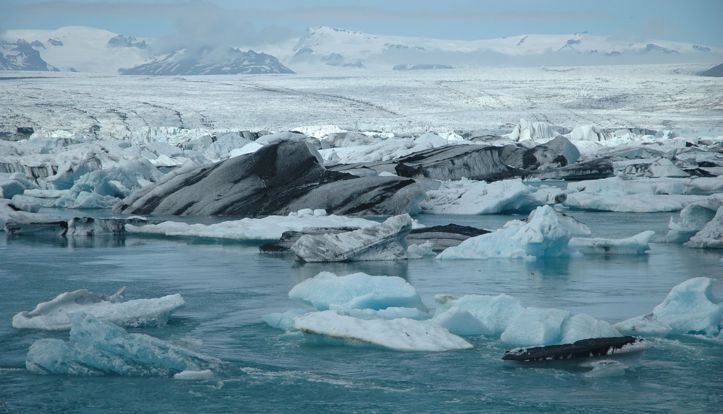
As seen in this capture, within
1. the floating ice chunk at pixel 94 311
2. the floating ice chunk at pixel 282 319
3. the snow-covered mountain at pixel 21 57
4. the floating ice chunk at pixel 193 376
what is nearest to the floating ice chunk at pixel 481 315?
the floating ice chunk at pixel 282 319

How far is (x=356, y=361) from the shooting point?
4402 mm

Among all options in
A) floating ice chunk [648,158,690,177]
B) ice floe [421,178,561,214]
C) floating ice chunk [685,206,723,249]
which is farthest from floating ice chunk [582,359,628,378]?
floating ice chunk [648,158,690,177]

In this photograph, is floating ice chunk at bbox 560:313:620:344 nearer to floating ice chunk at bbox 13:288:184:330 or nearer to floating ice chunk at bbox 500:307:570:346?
floating ice chunk at bbox 500:307:570:346

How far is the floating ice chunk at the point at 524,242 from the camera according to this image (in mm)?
8141

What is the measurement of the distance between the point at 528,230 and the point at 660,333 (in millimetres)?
3376

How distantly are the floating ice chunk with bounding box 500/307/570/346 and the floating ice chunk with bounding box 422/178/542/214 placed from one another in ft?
27.3

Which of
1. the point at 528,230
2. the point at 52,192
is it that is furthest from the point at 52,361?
the point at 52,192

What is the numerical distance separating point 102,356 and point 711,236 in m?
6.17

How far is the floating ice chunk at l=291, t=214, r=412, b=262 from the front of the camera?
7.91 meters

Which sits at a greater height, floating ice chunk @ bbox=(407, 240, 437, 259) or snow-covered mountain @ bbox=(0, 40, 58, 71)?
snow-covered mountain @ bbox=(0, 40, 58, 71)

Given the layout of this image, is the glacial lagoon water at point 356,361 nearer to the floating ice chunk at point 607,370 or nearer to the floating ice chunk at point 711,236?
the floating ice chunk at point 607,370

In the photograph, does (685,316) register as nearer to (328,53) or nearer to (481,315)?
(481,315)

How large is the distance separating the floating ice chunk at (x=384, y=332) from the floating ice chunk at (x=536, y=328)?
0.23m

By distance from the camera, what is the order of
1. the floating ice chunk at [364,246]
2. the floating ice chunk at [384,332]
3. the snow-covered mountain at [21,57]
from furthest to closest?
the snow-covered mountain at [21,57] → the floating ice chunk at [364,246] → the floating ice chunk at [384,332]
